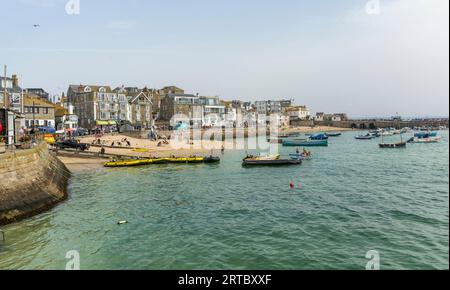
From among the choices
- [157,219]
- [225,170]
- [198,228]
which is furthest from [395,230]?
[225,170]

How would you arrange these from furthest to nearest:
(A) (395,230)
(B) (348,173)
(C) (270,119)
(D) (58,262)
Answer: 1. (C) (270,119)
2. (B) (348,173)
3. (A) (395,230)
4. (D) (58,262)

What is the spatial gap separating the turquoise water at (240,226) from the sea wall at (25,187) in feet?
4.34

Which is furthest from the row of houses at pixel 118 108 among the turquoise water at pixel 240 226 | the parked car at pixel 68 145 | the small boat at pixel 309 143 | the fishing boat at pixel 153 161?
the turquoise water at pixel 240 226

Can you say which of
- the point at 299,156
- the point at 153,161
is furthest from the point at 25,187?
the point at 299,156

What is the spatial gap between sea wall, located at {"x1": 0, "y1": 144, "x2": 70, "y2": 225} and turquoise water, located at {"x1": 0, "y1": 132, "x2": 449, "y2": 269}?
1.32m

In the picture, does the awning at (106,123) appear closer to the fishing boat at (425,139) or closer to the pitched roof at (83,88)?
the pitched roof at (83,88)

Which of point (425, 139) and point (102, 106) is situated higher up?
point (102, 106)

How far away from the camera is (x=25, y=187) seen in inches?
1092

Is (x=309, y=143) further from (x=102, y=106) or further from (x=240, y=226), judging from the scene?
(x=240, y=226)

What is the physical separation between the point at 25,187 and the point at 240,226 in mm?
18166

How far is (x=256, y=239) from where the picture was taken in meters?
21.0

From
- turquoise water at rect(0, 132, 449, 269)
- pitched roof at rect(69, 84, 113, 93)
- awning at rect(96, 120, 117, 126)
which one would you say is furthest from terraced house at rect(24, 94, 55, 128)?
turquoise water at rect(0, 132, 449, 269)

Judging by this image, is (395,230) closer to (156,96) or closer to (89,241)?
(89,241)
